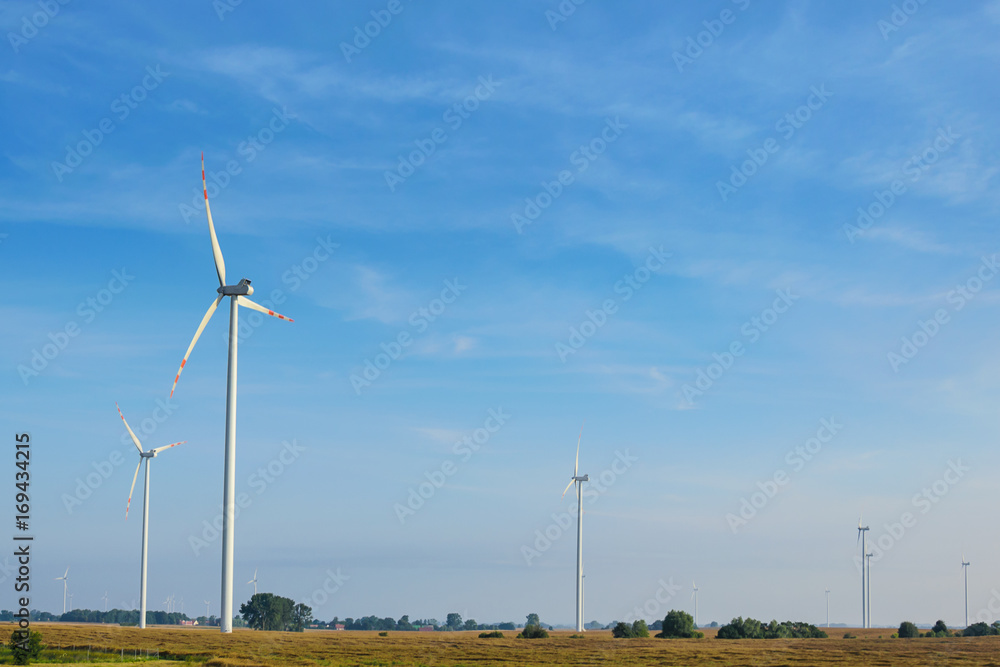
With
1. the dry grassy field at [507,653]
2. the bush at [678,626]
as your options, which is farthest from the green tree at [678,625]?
the dry grassy field at [507,653]

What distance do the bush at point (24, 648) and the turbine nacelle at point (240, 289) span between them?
26.3 meters

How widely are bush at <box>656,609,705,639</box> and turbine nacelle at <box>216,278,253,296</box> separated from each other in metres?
85.8

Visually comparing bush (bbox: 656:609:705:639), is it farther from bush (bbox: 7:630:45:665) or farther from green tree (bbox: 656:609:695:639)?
bush (bbox: 7:630:45:665)

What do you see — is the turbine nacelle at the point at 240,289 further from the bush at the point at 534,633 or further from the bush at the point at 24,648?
the bush at the point at 534,633

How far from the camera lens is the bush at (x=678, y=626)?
440 feet

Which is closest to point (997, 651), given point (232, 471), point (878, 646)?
point (878, 646)

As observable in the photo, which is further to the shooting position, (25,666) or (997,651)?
(997,651)

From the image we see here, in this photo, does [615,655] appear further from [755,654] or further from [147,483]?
[147,483]

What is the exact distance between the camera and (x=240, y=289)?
7212 centimetres

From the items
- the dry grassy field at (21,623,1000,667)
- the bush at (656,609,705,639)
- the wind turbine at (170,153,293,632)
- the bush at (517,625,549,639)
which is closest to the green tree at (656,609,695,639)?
the bush at (656,609,705,639)

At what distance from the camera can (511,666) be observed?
70000 millimetres

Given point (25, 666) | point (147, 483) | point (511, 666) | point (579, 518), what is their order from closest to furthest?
point (25, 666)
point (511, 666)
point (147, 483)
point (579, 518)

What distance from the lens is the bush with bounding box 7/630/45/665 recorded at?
60.1 meters

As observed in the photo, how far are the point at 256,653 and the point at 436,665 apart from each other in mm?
15784
